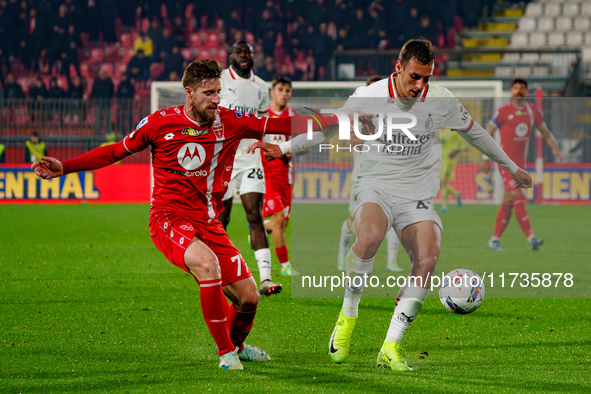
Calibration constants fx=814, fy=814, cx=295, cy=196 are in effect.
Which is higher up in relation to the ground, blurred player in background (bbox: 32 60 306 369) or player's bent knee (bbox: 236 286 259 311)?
blurred player in background (bbox: 32 60 306 369)

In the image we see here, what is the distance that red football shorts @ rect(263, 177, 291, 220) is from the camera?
8781mm

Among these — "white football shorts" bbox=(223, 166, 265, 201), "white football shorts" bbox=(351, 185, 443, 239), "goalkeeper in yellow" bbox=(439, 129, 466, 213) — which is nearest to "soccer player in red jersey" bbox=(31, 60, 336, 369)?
"white football shorts" bbox=(351, 185, 443, 239)

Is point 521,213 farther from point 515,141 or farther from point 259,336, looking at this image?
point 259,336

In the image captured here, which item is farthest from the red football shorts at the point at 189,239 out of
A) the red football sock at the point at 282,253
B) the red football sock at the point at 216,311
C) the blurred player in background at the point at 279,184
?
the blurred player in background at the point at 279,184

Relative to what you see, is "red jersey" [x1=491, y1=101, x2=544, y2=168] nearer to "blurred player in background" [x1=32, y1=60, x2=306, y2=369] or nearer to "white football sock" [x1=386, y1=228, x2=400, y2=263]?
"white football sock" [x1=386, y1=228, x2=400, y2=263]

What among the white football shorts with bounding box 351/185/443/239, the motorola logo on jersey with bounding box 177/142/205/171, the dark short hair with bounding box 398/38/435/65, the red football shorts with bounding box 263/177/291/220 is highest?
the dark short hair with bounding box 398/38/435/65

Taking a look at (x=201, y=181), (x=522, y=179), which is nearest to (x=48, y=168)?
(x=201, y=181)

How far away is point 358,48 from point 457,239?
12223 millimetres

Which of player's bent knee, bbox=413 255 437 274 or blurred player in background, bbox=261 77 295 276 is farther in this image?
blurred player in background, bbox=261 77 295 276

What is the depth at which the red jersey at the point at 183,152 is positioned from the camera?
4719 millimetres

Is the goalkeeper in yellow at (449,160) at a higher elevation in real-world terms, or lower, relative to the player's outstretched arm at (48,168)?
lower

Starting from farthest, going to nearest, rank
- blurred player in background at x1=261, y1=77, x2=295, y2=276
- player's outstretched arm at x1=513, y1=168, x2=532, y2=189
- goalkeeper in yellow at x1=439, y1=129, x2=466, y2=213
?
goalkeeper in yellow at x1=439, y1=129, x2=466, y2=213
blurred player in background at x1=261, y1=77, x2=295, y2=276
player's outstretched arm at x1=513, y1=168, x2=532, y2=189

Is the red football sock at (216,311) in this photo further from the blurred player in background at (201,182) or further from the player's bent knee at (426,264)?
the player's bent knee at (426,264)

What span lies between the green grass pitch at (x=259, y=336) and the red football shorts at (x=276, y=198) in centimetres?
100
